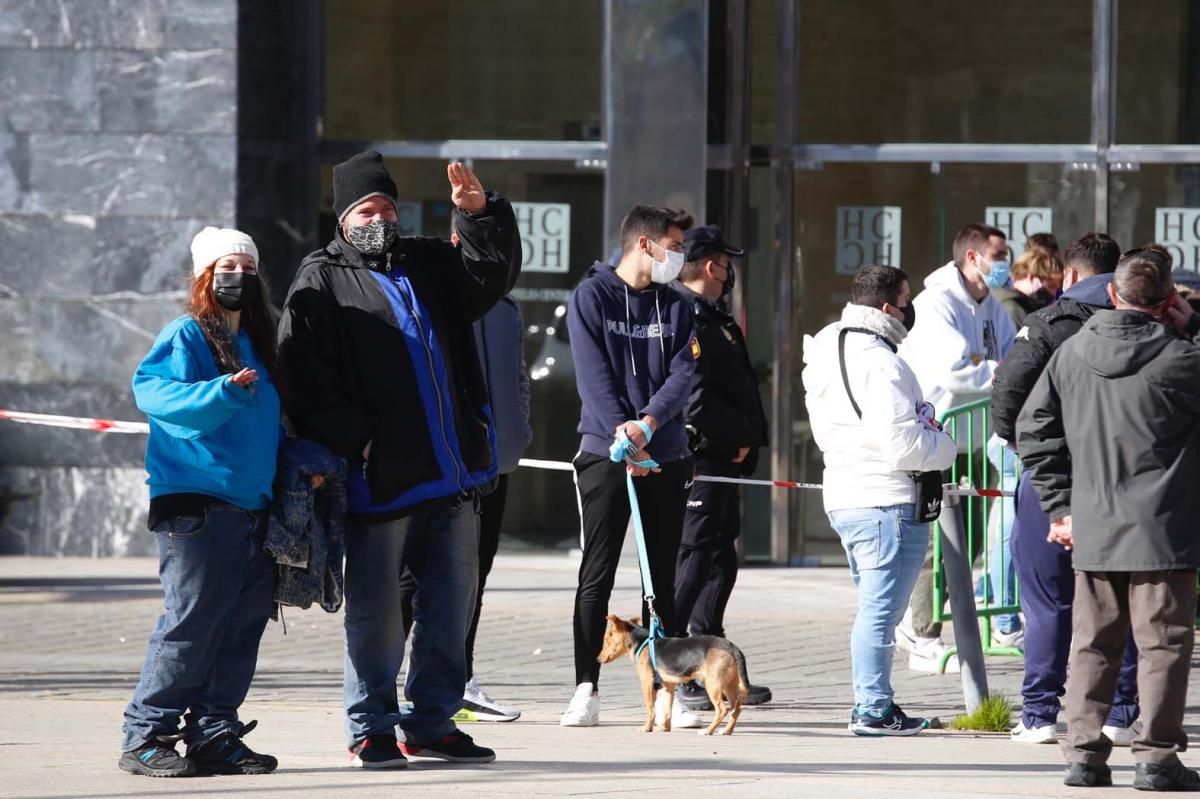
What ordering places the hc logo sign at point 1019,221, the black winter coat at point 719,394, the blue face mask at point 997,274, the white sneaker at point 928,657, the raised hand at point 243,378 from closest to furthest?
1. the raised hand at point 243,378
2. the black winter coat at point 719,394
3. the white sneaker at point 928,657
4. the blue face mask at point 997,274
5. the hc logo sign at point 1019,221

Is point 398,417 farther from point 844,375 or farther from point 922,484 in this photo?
point 922,484

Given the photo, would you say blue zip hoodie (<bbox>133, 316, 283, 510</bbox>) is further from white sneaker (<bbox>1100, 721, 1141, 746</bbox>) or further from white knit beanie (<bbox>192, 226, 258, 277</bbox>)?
white sneaker (<bbox>1100, 721, 1141, 746</bbox>)

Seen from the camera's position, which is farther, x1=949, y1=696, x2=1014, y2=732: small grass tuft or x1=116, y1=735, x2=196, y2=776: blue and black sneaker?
x1=949, y1=696, x2=1014, y2=732: small grass tuft

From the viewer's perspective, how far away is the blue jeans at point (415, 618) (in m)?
6.46

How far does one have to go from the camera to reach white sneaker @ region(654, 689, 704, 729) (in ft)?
25.7

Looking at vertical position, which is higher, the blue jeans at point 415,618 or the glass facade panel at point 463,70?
the glass facade panel at point 463,70

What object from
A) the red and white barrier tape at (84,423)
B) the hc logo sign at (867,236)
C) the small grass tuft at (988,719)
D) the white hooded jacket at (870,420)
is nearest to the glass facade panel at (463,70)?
the hc logo sign at (867,236)

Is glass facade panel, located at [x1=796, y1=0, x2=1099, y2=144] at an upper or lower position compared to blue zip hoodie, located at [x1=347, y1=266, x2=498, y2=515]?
upper

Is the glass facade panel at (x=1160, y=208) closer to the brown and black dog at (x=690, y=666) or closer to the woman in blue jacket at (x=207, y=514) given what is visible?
the brown and black dog at (x=690, y=666)

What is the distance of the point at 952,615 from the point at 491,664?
2394 millimetres

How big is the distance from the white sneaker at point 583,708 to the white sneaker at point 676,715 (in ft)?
0.74

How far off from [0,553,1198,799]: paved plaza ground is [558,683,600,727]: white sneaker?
8 cm

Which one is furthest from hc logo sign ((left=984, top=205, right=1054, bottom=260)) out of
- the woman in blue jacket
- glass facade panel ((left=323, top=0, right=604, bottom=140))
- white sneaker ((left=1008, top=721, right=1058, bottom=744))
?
the woman in blue jacket

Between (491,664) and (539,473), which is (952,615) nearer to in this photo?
(491,664)
